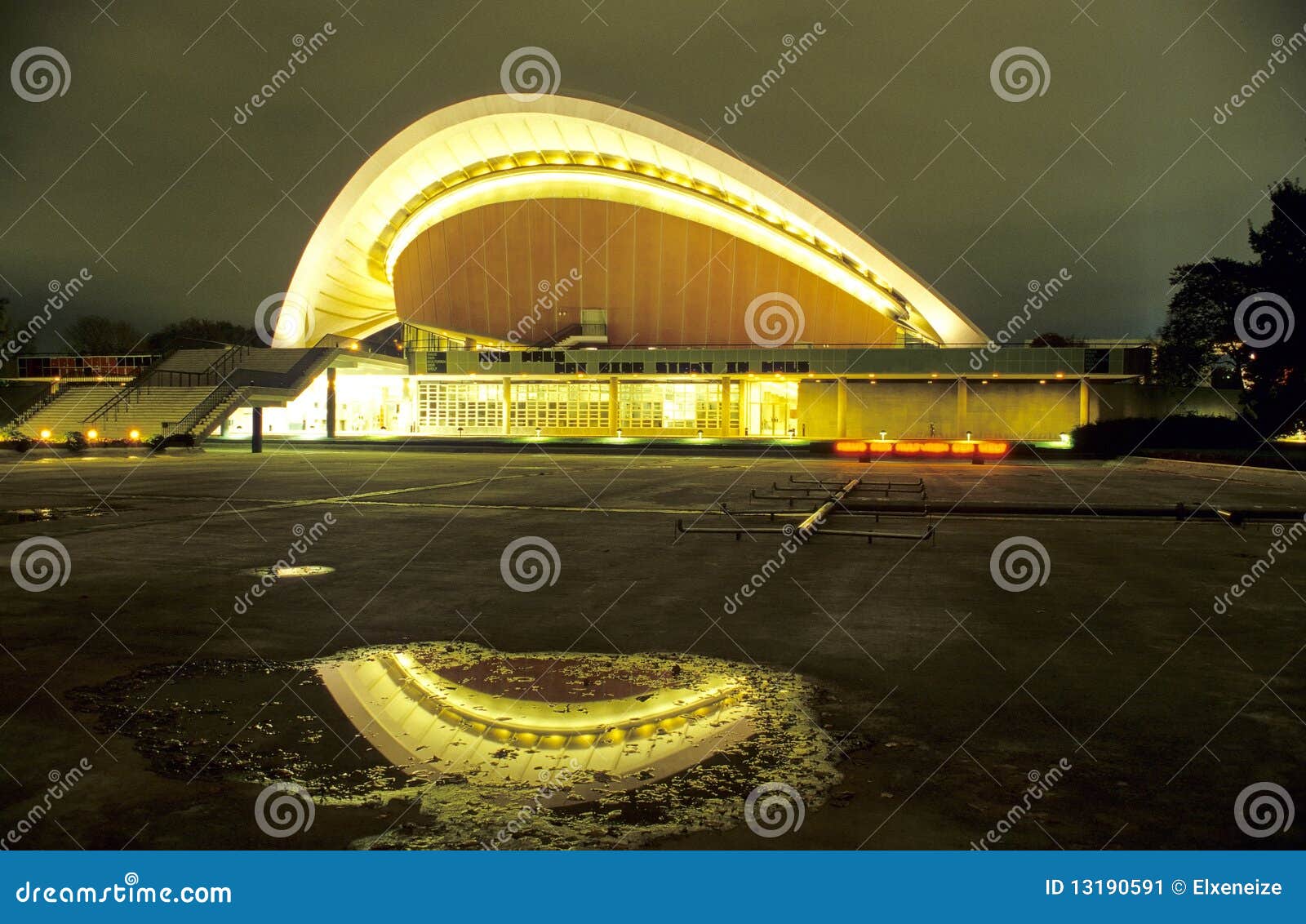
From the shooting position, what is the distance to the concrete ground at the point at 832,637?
334 centimetres

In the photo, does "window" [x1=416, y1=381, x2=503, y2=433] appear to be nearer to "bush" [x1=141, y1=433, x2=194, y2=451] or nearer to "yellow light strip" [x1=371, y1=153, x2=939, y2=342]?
"yellow light strip" [x1=371, y1=153, x2=939, y2=342]

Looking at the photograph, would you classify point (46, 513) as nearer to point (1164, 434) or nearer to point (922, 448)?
point (922, 448)

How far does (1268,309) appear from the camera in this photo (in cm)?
3219

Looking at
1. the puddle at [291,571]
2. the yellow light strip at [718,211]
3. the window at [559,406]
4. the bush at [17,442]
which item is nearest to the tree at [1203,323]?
the yellow light strip at [718,211]

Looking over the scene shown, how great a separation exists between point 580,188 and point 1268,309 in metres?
32.7

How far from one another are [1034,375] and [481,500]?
107ft

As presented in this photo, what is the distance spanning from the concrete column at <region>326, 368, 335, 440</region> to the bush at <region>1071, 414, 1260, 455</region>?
3159 centimetres

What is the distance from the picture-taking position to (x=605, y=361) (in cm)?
4475

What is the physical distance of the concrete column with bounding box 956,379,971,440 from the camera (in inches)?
1680

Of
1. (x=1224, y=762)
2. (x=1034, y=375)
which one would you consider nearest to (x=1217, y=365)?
(x=1034, y=375)

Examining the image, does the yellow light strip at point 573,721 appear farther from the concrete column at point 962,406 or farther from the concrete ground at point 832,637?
the concrete column at point 962,406

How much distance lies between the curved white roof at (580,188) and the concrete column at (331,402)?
45.3ft

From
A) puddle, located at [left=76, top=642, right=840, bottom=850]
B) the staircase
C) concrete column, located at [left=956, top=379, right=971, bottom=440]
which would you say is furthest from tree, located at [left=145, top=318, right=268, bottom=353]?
puddle, located at [left=76, top=642, right=840, bottom=850]

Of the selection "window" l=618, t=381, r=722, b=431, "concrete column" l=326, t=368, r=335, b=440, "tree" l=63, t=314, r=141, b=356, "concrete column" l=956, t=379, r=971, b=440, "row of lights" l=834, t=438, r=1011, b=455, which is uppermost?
"concrete column" l=956, t=379, r=971, b=440
